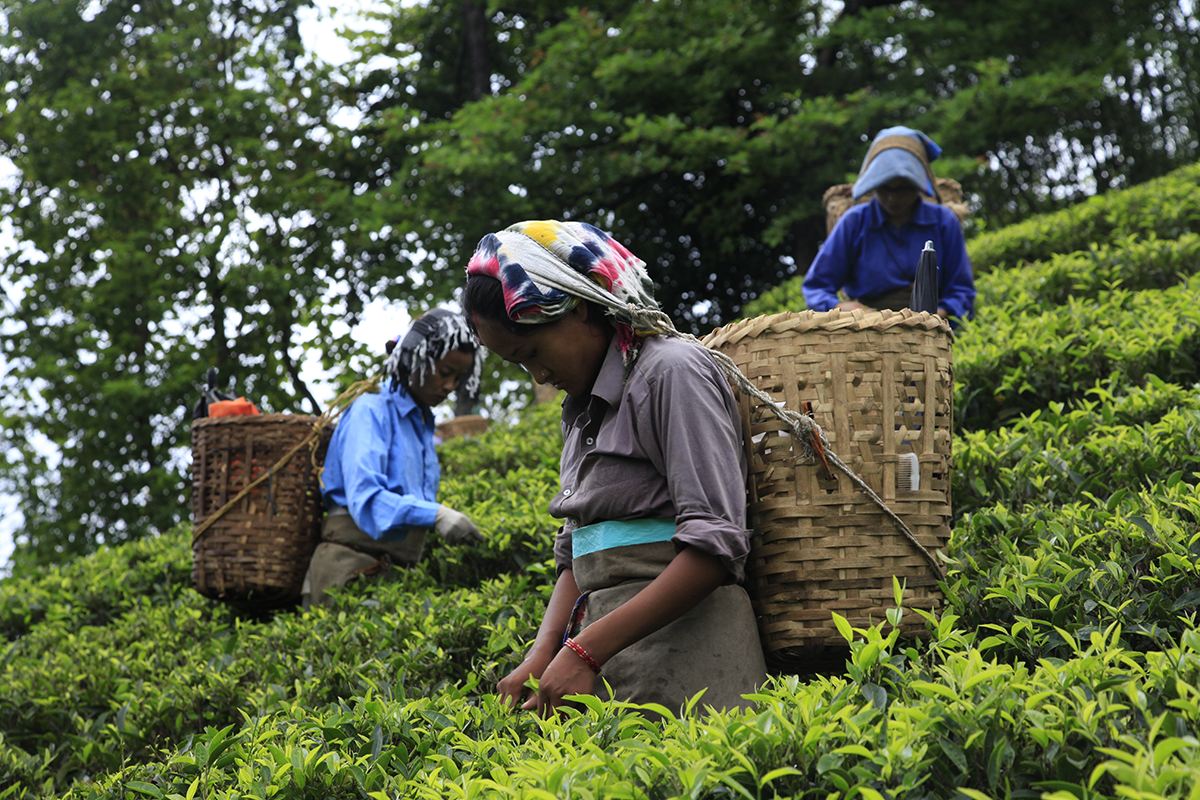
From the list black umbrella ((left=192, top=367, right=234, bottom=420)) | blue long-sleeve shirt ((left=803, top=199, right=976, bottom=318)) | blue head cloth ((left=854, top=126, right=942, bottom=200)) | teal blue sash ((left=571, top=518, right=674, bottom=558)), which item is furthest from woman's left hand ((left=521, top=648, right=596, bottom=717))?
blue head cloth ((left=854, top=126, right=942, bottom=200))

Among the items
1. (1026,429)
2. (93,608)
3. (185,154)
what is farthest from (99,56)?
(1026,429)

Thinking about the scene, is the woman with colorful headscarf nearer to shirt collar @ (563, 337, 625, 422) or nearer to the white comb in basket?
the white comb in basket

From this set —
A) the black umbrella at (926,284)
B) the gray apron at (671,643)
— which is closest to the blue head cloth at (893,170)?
the black umbrella at (926,284)

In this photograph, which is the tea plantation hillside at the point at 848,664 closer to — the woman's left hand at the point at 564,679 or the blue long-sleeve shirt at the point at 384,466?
the woman's left hand at the point at 564,679

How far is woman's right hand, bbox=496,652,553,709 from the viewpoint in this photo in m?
2.45

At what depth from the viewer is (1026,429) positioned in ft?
12.8

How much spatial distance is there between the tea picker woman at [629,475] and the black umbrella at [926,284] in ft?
2.72

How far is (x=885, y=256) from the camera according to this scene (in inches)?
196

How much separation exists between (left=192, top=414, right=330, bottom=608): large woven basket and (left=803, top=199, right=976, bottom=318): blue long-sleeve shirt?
8.87 feet

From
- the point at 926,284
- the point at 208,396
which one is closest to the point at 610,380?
the point at 926,284

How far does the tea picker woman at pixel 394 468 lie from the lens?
13.7ft

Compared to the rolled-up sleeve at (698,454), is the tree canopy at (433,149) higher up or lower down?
higher up

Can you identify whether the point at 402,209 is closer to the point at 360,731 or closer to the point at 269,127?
the point at 269,127

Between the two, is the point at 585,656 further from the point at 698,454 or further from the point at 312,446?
the point at 312,446
